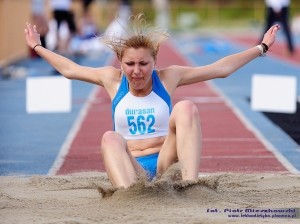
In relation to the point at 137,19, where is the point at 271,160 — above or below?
below

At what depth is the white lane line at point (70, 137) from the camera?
9.65 m

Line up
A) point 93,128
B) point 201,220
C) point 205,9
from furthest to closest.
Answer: point 205,9
point 93,128
point 201,220

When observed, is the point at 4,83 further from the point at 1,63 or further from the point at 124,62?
the point at 124,62

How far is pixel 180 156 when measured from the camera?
23.4 feet

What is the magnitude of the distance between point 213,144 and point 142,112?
3.76 metres

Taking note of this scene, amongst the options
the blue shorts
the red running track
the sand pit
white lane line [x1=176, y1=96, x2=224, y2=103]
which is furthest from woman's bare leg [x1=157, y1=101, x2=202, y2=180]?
white lane line [x1=176, y1=96, x2=224, y2=103]

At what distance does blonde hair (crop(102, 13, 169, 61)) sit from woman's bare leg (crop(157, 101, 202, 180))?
48cm

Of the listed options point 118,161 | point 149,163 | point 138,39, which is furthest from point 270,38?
point 118,161

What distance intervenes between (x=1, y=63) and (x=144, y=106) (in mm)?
15806

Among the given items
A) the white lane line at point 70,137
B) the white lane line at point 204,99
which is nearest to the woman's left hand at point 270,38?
the white lane line at point 70,137

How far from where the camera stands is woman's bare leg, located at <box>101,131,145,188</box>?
6906mm

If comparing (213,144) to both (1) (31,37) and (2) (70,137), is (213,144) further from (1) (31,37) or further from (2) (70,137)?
(1) (31,37)

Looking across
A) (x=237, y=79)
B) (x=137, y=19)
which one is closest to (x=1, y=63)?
(x=237, y=79)

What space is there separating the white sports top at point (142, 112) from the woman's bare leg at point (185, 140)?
323 millimetres
